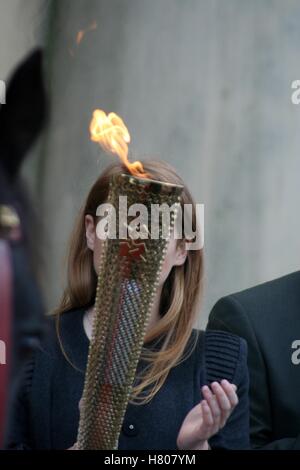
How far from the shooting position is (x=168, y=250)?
128 centimetres

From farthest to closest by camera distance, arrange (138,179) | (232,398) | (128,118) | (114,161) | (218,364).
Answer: (128,118)
(114,161)
(218,364)
(232,398)
(138,179)

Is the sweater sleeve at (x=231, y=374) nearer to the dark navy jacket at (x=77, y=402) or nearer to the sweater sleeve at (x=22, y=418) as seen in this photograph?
the dark navy jacket at (x=77, y=402)

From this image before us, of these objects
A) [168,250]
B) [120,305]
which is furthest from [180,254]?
[120,305]

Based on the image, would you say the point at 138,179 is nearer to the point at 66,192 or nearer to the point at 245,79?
the point at 66,192

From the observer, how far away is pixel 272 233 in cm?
170

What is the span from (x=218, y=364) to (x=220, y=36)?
659 mm

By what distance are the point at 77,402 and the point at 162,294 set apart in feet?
0.63

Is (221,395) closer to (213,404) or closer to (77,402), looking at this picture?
(213,404)

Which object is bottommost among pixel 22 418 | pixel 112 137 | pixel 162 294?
pixel 22 418

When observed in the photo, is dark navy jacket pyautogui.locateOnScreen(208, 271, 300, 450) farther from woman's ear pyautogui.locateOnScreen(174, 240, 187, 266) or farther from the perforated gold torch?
the perforated gold torch

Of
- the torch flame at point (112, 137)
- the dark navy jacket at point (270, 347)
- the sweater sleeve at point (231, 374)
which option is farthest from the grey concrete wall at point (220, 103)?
the torch flame at point (112, 137)

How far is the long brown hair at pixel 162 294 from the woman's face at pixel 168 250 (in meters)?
0.01

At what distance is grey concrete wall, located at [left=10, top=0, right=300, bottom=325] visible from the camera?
5.42 feet

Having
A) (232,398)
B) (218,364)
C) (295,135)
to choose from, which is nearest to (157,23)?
(295,135)
